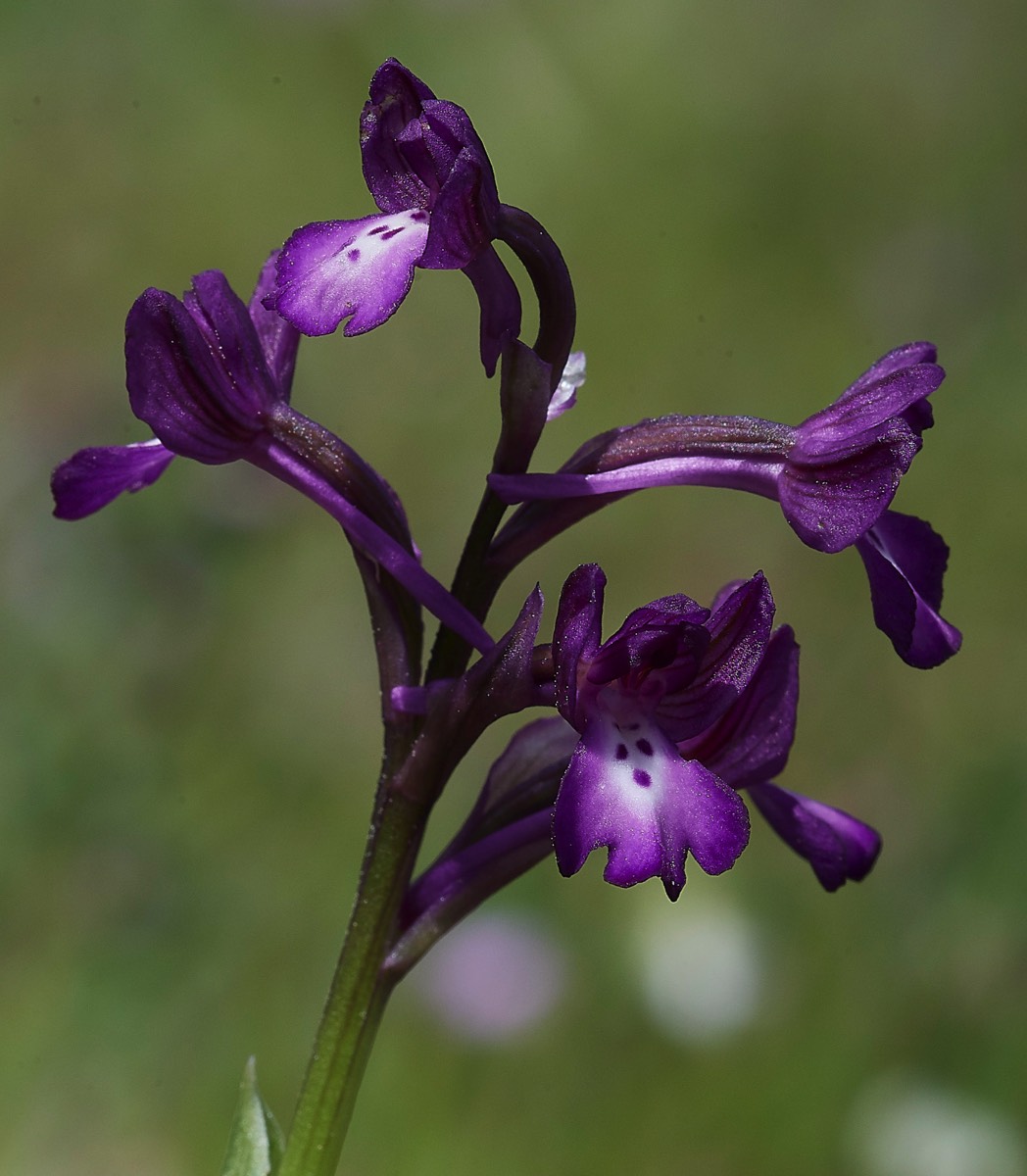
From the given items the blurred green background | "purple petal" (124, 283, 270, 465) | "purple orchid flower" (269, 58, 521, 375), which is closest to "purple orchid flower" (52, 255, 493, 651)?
"purple petal" (124, 283, 270, 465)

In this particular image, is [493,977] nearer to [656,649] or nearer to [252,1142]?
[252,1142]

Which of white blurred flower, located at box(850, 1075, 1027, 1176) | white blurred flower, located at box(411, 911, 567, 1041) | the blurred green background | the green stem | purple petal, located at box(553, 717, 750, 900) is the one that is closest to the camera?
purple petal, located at box(553, 717, 750, 900)

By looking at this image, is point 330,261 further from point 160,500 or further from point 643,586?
point 643,586

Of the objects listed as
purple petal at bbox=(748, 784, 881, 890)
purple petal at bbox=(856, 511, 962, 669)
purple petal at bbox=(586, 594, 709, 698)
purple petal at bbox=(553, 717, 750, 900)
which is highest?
purple petal at bbox=(856, 511, 962, 669)

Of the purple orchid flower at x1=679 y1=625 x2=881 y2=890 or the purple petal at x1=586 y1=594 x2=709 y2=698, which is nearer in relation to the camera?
the purple petal at x1=586 y1=594 x2=709 y2=698

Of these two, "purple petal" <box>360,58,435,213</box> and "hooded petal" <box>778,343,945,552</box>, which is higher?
"purple petal" <box>360,58,435,213</box>

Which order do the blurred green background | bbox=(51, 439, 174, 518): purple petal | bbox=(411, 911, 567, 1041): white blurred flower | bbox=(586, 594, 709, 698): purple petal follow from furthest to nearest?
bbox=(411, 911, 567, 1041): white blurred flower < the blurred green background < bbox=(51, 439, 174, 518): purple petal < bbox=(586, 594, 709, 698): purple petal

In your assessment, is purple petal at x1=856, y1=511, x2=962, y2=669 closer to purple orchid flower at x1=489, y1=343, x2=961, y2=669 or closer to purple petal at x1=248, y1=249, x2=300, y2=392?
purple orchid flower at x1=489, y1=343, x2=961, y2=669

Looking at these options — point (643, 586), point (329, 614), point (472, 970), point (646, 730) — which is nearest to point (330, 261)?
point (646, 730)
